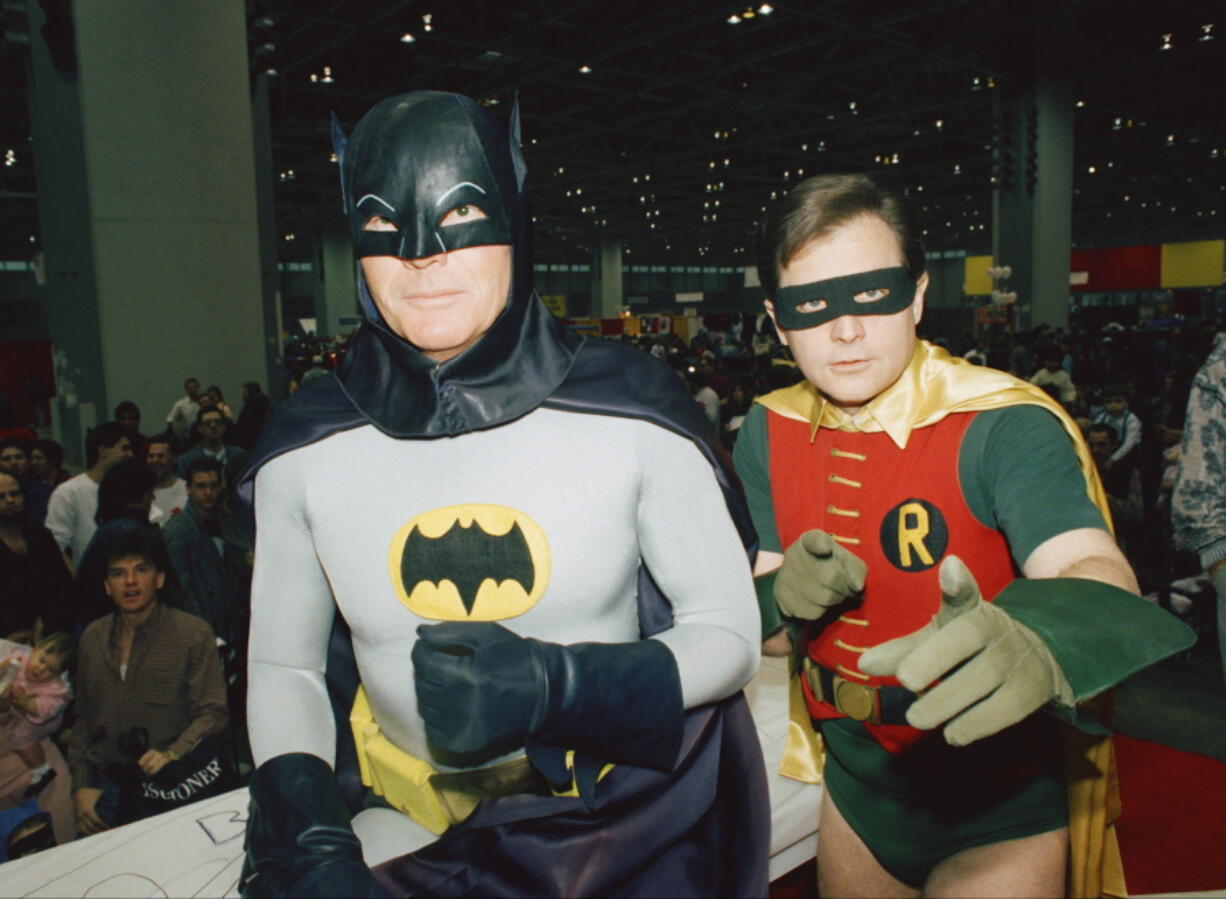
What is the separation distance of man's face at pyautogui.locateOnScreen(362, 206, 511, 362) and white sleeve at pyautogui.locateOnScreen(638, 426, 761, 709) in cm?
35

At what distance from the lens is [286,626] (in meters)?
1.47

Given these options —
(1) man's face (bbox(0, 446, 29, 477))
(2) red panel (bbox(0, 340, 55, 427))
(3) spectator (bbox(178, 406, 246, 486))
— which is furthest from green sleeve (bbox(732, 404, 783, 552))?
(2) red panel (bbox(0, 340, 55, 427))

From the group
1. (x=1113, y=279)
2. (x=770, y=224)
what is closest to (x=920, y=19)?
(x=770, y=224)

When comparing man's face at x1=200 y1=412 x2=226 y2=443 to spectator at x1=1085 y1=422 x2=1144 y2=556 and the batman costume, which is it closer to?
the batman costume

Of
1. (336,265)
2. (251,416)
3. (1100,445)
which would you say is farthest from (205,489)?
(336,265)

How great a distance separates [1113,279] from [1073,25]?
20.2m

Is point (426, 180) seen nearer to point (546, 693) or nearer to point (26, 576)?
point (546, 693)

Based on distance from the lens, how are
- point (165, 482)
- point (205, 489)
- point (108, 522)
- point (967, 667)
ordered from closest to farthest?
1. point (967, 667)
2. point (108, 522)
3. point (205, 489)
4. point (165, 482)

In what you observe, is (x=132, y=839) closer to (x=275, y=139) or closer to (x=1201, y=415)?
(x=1201, y=415)

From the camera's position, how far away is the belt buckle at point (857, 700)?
1.61 m

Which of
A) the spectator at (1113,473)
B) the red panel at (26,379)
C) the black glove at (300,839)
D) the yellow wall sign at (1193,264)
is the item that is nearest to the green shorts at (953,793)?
the black glove at (300,839)

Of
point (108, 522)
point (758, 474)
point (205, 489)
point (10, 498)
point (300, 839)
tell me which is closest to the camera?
point (300, 839)

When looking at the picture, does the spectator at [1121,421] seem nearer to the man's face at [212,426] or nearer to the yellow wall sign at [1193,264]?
the man's face at [212,426]

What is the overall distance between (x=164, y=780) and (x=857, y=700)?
2773 mm
